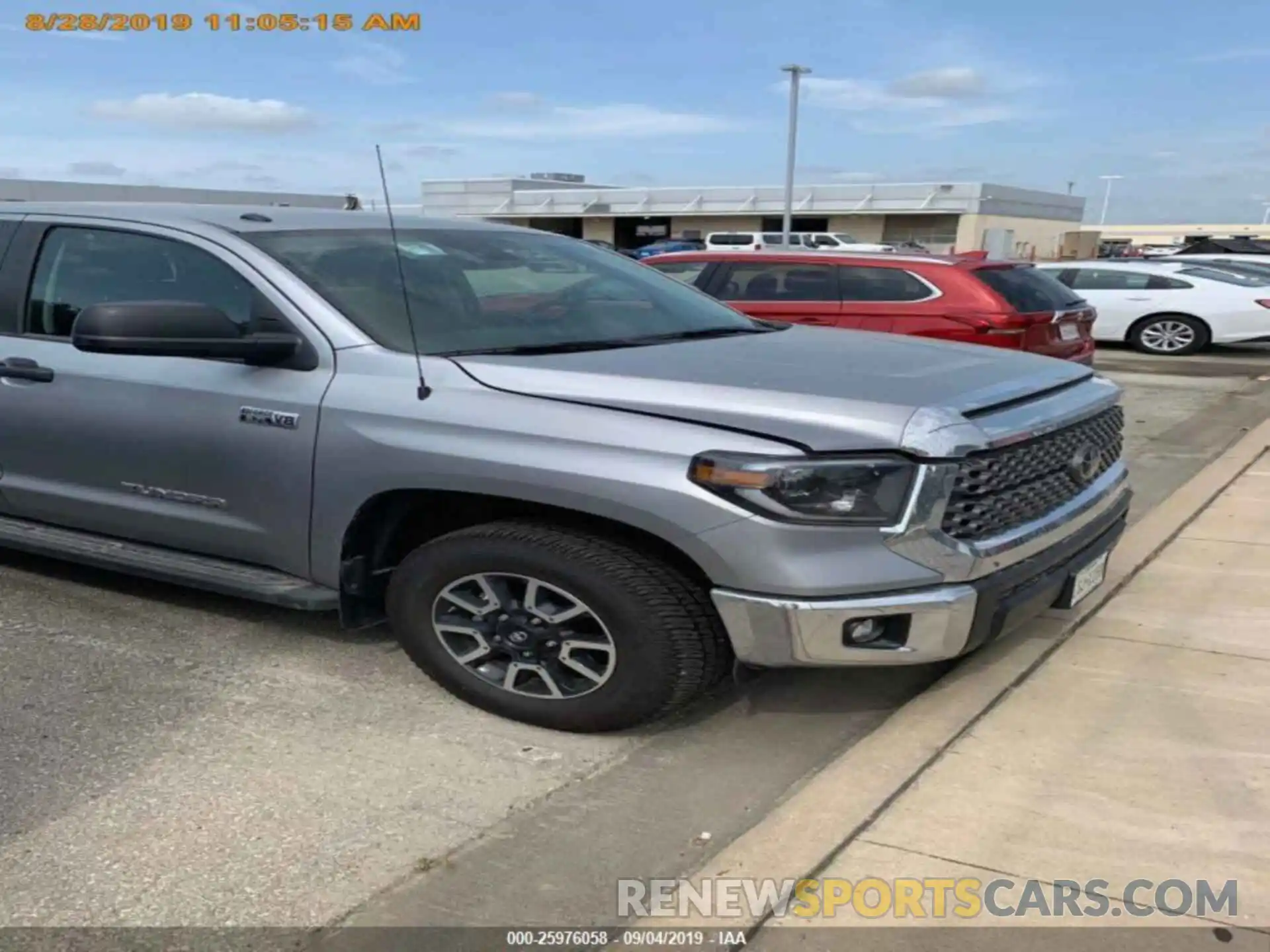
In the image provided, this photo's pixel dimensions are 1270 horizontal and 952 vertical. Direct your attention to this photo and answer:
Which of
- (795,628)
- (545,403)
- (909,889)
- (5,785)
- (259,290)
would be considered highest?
(259,290)

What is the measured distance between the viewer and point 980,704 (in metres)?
3.55

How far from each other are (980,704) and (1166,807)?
27.3 inches

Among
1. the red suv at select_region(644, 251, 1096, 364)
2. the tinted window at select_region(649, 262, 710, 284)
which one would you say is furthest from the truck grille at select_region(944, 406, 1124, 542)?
the tinted window at select_region(649, 262, 710, 284)

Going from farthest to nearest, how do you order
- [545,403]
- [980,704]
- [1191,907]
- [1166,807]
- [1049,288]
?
[1049,288]
[980,704]
[545,403]
[1166,807]
[1191,907]

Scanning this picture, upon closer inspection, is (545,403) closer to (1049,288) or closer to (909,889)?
(909,889)

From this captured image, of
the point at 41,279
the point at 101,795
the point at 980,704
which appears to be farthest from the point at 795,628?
the point at 41,279

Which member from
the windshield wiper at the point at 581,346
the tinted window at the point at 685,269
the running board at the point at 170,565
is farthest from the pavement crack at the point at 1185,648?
the tinted window at the point at 685,269

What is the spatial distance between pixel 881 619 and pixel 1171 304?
14.4m

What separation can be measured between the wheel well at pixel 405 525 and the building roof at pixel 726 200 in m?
49.2

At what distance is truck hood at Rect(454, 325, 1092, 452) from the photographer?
116 inches

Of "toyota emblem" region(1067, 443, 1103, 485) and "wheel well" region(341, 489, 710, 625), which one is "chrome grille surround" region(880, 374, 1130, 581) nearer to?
"toyota emblem" region(1067, 443, 1103, 485)

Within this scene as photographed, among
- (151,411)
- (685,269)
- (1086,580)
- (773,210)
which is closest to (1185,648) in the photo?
(1086,580)

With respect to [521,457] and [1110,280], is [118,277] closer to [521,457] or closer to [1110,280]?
[521,457]

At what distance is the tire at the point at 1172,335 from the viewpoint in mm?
15430
